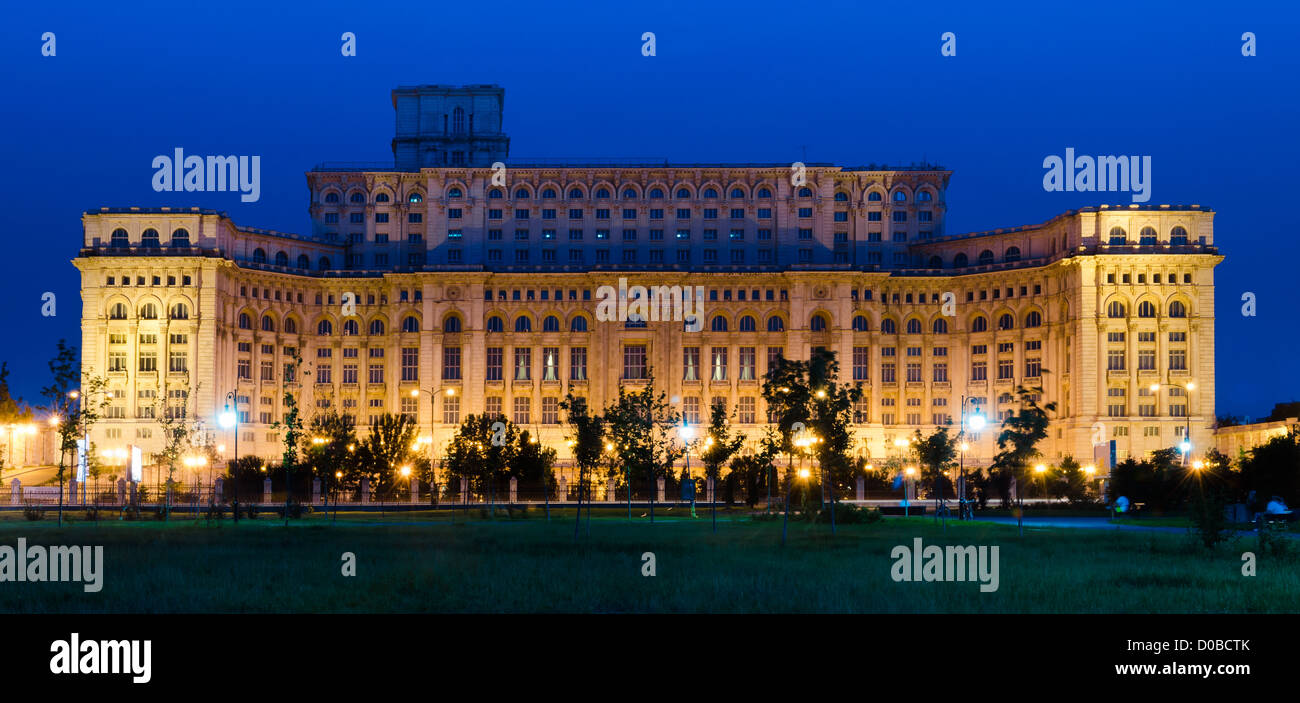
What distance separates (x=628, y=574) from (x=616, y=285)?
363 feet

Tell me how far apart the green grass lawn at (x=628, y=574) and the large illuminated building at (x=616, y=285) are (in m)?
84.6

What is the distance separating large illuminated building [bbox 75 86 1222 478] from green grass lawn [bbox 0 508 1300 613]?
8464 cm

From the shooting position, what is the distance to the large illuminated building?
433 ft

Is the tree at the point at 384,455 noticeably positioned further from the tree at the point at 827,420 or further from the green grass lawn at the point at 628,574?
the green grass lawn at the point at 628,574

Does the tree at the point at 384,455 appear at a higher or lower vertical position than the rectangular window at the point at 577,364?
lower

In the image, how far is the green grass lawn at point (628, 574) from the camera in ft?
85.3

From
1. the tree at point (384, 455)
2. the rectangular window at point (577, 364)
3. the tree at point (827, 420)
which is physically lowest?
the tree at point (384, 455)

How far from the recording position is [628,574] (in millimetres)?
31953

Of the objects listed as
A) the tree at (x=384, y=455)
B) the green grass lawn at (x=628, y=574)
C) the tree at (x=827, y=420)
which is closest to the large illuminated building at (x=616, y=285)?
the tree at (x=384, y=455)

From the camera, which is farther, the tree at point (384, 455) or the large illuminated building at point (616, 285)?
the large illuminated building at point (616, 285)

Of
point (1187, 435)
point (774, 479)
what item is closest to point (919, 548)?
point (774, 479)

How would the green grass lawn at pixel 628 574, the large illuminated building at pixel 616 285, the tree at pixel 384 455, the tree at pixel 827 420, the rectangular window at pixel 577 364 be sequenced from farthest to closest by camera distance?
the rectangular window at pixel 577 364
the large illuminated building at pixel 616 285
the tree at pixel 384 455
the tree at pixel 827 420
the green grass lawn at pixel 628 574
